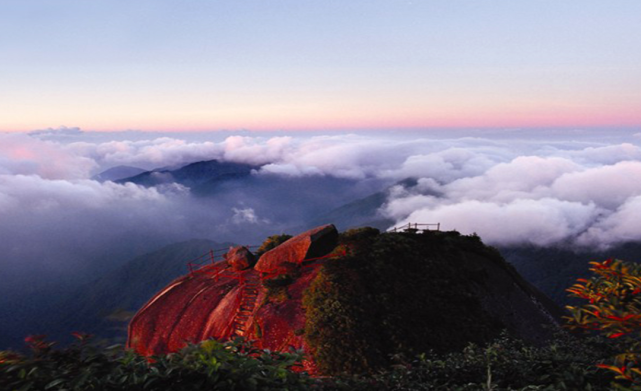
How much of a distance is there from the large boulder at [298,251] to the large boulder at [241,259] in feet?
5.37

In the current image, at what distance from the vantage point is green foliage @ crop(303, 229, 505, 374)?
23000 millimetres

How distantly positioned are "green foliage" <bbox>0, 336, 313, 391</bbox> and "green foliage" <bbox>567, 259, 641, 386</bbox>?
5.14m

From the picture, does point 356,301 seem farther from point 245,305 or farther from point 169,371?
point 169,371

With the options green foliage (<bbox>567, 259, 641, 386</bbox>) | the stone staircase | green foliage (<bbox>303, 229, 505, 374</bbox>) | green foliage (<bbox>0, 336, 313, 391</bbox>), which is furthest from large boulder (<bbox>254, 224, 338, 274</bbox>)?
green foliage (<bbox>567, 259, 641, 386</bbox>)

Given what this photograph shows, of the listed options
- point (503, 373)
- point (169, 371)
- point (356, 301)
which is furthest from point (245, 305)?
point (169, 371)

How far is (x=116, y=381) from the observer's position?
261 inches

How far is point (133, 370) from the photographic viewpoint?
272 inches

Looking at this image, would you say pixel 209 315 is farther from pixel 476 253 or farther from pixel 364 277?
pixel 476 253

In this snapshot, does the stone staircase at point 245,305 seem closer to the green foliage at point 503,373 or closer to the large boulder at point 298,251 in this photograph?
the large boulder at point 298,251

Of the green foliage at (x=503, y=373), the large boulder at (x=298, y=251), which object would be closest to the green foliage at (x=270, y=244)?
the large boulder at (x=298, y=251)

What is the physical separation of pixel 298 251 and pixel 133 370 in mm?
26163

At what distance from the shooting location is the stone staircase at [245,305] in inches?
1153

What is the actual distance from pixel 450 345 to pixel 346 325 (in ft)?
20.6

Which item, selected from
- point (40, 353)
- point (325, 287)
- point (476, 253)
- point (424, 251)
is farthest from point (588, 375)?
point (476, 253)
